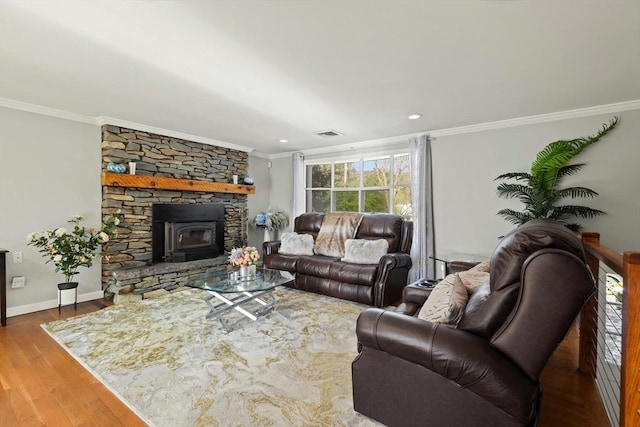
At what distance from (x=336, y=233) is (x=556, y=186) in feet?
9.64

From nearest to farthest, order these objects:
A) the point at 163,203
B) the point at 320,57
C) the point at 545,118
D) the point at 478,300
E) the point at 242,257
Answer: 1. the point at 478,300
2. the point at 320,57
3. the point at 242,257
4. the point at 545,118
5. the point at 163,203

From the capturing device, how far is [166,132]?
4652 mm

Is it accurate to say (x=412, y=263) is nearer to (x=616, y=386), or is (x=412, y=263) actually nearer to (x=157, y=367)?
(x=616, y=386)

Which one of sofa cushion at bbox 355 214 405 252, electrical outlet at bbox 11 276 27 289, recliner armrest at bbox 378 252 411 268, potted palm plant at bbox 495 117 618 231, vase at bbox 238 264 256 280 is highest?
potted palm plant at bbox 495 117 618 231

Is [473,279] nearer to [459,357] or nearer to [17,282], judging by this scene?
[459,357]

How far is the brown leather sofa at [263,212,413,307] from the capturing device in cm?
372

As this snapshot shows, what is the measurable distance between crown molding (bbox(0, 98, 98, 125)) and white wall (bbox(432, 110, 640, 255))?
16.2 ft

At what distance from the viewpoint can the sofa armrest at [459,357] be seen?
128 cm

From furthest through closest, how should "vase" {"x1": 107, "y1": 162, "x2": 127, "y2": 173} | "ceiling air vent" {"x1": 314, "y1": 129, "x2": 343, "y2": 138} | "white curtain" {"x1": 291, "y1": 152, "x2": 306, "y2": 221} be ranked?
"white curtain" {"x1": 291, "y1": 152, "x2": 306, "y2": 221}, "ceiling air vent" {"x1": 314, "y1": 129, "x2": 343, "y2": 138}, "vase" {"x1": 107, "y1": 162, "x2": 127, "y2": 173}

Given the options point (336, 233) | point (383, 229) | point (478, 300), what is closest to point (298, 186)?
point (336, 233)

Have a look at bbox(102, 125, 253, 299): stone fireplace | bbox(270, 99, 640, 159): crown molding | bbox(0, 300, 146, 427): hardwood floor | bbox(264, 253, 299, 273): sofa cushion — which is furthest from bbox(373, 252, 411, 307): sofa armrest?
bbox(102, 125, 253, 299): stone fireplace

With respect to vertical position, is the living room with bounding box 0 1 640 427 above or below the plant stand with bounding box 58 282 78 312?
above

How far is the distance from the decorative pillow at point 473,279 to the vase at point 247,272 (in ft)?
7.52

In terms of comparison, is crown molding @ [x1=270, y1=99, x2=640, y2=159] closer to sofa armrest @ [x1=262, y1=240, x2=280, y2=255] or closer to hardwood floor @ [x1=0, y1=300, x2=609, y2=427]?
sofa armrest @ [x1=262, y1=240, x2=280, y2=255]
